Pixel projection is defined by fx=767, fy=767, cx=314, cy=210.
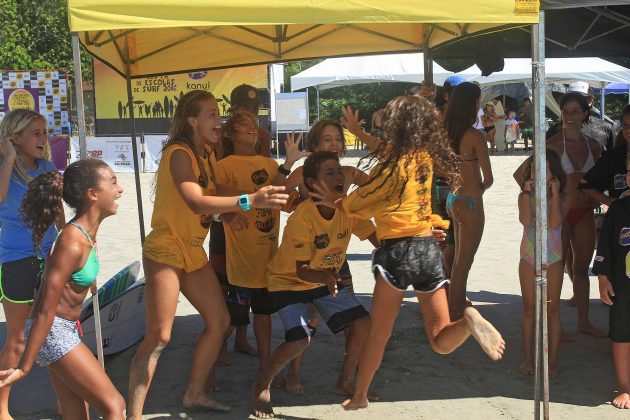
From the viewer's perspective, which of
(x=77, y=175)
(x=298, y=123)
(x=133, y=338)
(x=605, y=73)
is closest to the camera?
(x=77, y=175)

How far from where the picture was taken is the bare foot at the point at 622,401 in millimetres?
4441

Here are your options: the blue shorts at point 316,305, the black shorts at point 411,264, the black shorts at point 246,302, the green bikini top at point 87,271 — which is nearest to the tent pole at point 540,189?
the black shorts at point 411,264

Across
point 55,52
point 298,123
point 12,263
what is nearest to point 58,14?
point 55,52

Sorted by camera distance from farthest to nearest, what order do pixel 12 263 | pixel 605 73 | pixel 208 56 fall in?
1. pixel 605 73
2. pixel 208 56
3. pixel 12 263

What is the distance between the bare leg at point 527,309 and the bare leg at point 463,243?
34.1 inches

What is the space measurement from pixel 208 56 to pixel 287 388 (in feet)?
10.7

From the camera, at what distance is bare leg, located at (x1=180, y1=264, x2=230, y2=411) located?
4207 millimetres

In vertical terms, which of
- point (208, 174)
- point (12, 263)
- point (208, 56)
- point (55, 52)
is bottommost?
point (12, 263)

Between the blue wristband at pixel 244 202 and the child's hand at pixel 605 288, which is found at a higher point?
the blue wristband at pixel 244 202

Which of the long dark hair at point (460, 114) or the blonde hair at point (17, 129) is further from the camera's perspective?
the long dark hair at point (460, 114)

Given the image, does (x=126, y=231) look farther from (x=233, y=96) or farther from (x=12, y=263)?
(x=12, y=263)

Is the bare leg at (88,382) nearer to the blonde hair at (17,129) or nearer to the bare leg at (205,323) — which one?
the bare leg at (205,323)

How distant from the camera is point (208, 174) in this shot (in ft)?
14.4

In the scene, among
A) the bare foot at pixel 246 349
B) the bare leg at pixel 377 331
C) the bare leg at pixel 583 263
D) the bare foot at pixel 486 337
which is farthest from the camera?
the bare leg at pixel 583 263
